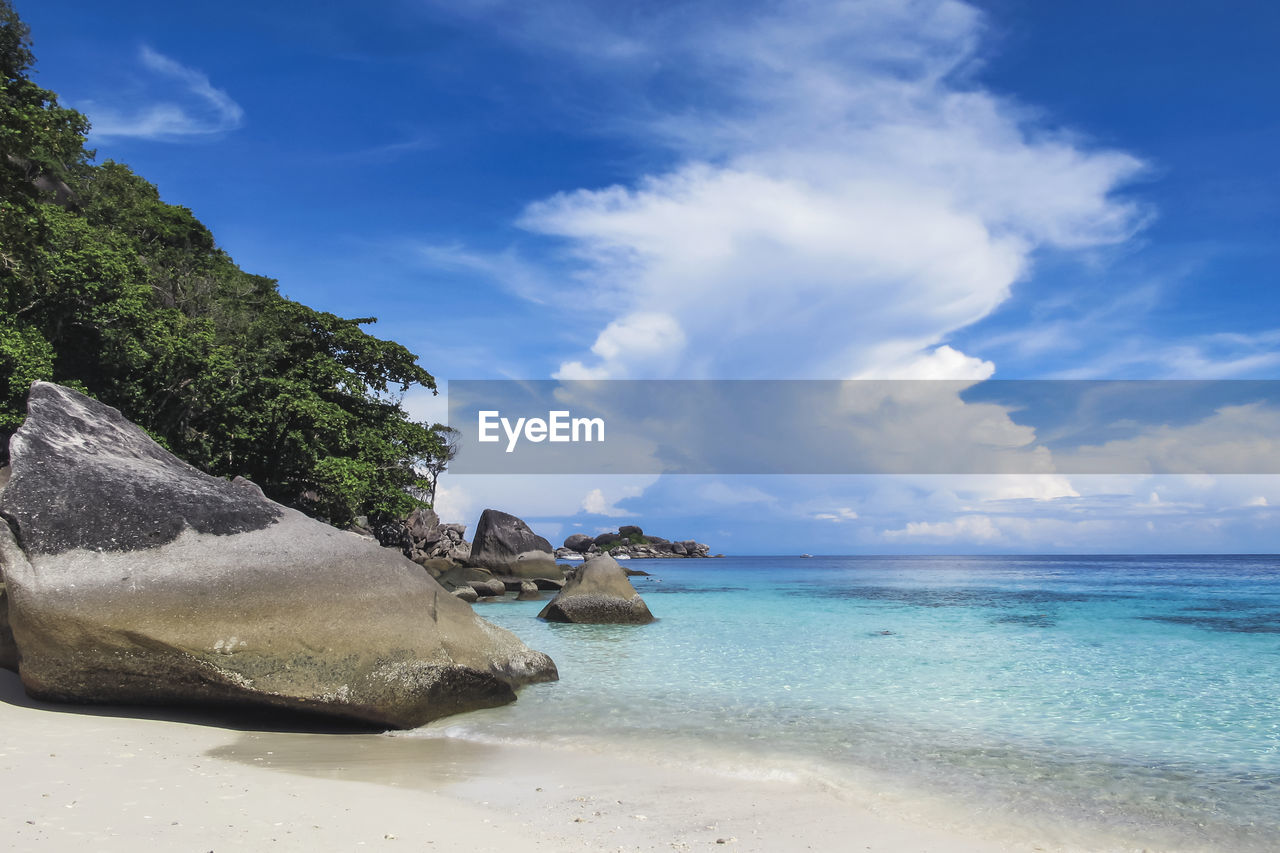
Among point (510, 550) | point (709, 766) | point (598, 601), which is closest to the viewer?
point (709, 766)

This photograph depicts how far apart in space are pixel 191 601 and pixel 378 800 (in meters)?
3.33

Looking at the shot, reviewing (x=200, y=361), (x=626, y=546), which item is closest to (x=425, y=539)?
(x=200, y=361)

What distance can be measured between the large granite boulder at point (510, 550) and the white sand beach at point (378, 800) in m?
26.4

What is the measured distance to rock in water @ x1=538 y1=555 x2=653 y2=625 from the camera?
18531 millimetres

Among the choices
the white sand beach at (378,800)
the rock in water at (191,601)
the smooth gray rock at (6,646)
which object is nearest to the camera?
the white sand beach at (378,800)

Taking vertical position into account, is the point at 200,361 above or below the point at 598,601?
above

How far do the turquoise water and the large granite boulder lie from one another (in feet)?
47.7

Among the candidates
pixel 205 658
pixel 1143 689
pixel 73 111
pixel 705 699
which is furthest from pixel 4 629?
pixel 73 111

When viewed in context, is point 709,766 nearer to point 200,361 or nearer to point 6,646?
point 6,646

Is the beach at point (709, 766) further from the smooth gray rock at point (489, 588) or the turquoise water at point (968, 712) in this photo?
the smooth gray rock at point (489, 588)

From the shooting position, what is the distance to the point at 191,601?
7.16m

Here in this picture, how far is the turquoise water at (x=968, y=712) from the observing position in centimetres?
627

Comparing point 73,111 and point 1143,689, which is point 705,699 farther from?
point 73,111

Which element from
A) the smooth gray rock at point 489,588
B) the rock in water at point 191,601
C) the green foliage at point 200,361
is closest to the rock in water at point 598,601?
the green foliage at point 200,361
